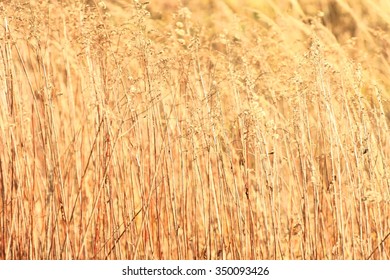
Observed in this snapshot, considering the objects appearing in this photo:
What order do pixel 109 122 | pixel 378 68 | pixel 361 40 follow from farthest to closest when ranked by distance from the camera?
pixel 361 40 < pixel 378 68 < pixel 109 122

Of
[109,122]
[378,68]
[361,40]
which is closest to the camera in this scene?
[109,122]

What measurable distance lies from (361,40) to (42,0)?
4.35 feet

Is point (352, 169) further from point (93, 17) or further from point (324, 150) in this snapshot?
point (93, 17)

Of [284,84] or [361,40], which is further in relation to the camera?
[361,40]

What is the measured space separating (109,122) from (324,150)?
69 centimetres

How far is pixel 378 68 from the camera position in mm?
2627

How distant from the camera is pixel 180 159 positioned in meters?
2.26

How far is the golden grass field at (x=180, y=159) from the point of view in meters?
2.20

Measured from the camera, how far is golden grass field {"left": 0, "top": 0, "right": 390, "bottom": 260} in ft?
7.20
